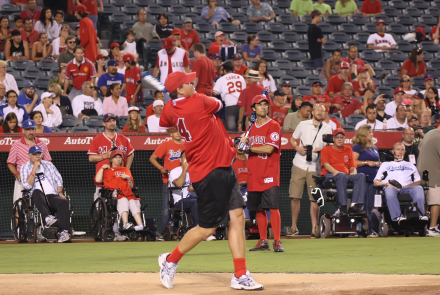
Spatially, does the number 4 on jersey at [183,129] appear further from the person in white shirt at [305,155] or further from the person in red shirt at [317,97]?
the person in red shirt at [317,97]

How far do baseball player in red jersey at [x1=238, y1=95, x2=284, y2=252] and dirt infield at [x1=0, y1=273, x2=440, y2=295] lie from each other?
7.91 feet

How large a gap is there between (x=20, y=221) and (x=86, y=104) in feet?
11.2

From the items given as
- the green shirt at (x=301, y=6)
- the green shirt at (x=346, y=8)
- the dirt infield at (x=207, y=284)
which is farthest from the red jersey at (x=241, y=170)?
the green shirt at (x=346, y=8)

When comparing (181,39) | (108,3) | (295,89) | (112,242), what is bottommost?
(112,242)

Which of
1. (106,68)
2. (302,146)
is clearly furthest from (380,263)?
(106,68)

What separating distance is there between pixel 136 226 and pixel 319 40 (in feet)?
27.7

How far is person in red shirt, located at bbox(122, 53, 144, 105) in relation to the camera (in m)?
14.4

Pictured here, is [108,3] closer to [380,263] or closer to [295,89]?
[295,89]

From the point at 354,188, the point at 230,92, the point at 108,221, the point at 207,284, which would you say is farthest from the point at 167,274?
the point at 230,92

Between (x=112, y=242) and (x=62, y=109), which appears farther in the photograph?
(x=62, y=109)

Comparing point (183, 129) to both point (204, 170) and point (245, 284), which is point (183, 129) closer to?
point (204, 170)

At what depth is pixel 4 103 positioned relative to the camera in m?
12.7

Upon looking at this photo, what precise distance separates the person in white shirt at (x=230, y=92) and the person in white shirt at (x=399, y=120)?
3.06 meters

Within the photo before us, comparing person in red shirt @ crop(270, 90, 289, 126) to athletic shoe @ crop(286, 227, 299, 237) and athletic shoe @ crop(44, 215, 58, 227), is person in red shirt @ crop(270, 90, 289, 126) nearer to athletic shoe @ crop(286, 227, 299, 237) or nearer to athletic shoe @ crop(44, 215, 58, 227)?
athletic shoe @ crop(286, 227, 299, 237)
